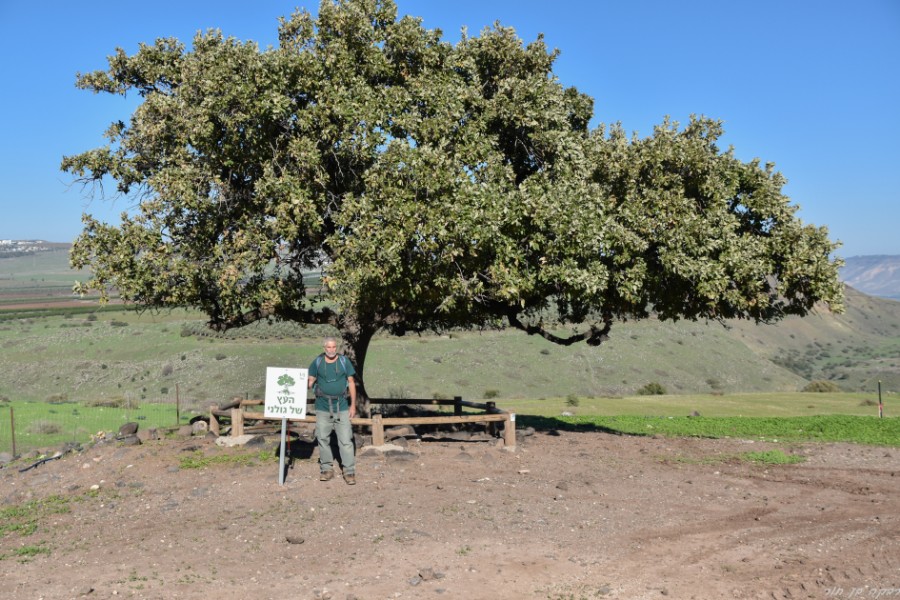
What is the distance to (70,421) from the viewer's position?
27438mm

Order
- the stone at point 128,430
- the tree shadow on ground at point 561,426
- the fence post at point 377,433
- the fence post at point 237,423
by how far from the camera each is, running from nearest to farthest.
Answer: the fence post at point 377,433 → the fence post at point 237,423 → the stone at point 128,430 → the tree shadow on ground at point 561,426

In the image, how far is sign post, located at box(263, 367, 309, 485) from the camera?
45.2ft

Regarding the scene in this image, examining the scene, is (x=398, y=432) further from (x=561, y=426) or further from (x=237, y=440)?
(x=561, y=426)

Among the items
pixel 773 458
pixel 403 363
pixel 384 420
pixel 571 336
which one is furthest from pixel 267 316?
pixel 403 363

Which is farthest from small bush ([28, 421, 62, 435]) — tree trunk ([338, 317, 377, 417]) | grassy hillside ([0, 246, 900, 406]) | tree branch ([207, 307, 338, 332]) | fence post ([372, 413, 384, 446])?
grassy hillside ([0, 246, 900, 406])

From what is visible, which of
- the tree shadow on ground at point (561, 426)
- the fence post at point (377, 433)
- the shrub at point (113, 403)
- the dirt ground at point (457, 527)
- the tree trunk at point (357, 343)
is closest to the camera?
the dirt ground at point (457, 527)

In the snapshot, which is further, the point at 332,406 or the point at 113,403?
the point at 113,403

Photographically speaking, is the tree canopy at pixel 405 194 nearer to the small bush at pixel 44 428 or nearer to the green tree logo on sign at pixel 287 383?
the green tree logo on sign at pixel 287 383

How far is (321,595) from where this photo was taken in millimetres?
8969

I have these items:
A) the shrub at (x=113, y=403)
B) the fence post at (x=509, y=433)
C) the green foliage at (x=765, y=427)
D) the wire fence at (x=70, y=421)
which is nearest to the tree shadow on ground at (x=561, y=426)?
the green foliage at (x=765, y=427)

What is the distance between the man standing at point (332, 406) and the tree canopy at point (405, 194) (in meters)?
2.22

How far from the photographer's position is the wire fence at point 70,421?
951 inches

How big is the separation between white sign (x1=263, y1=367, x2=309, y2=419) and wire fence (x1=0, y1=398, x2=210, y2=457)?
925 cm

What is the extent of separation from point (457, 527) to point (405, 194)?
7017 millimetres
